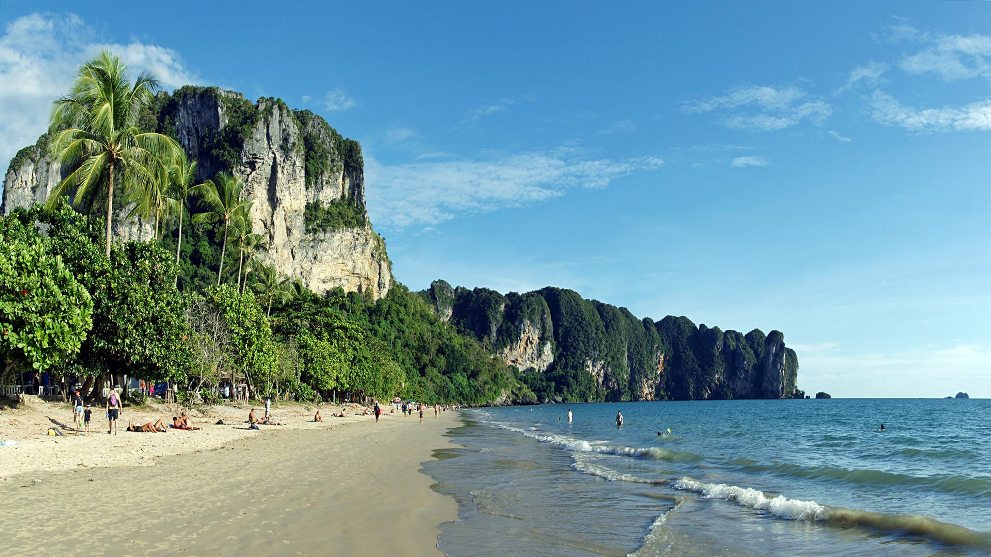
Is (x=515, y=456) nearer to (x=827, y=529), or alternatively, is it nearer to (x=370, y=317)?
(x=827, y=529)

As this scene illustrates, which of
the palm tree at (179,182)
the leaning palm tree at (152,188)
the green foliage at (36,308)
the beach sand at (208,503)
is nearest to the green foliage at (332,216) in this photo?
the palm tree at (179,182)

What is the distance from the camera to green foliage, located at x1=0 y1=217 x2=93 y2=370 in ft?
63.0

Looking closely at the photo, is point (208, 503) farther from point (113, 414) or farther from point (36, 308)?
point (113, 414)

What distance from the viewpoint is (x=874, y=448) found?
31.7 meters

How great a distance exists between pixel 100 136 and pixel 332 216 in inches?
4357

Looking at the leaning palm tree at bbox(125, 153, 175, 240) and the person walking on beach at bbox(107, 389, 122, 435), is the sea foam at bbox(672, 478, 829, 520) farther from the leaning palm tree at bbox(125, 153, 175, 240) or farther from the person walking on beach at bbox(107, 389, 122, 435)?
the leaning palm tree at bbox(125, 153, 175, 240)

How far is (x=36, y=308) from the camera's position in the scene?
19766 mm

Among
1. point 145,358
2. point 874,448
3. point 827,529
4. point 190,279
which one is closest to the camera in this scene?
point 827,529

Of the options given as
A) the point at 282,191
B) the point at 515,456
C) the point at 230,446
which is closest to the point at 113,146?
the point at 230,446

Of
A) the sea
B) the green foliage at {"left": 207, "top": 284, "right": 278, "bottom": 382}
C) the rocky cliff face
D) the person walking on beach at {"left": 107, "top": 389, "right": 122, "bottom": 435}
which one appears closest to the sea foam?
the sea

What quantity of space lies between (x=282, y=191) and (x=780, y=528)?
122518 millimetres

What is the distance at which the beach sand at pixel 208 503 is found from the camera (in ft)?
28.2

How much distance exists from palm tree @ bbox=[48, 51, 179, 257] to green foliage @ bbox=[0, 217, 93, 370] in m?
5.51

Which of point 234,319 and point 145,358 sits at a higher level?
point 234,319
